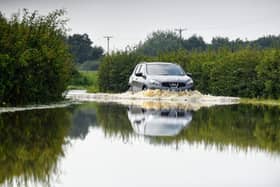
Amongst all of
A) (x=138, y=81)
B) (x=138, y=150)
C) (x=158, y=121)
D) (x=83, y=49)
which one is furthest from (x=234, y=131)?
(x=83, y=49)

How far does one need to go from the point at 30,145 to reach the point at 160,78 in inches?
826

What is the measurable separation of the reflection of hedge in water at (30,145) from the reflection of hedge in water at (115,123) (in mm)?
863

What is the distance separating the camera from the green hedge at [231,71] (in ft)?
117

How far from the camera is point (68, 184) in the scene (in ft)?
28.3

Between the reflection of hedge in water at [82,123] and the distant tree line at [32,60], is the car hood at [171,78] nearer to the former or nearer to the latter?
the distant tree line at [32,60]

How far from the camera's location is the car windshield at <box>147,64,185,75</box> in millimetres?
34469

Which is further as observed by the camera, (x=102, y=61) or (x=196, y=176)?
(x=102, y=61)

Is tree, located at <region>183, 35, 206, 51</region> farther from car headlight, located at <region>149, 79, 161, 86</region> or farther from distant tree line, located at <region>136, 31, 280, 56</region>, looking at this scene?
car headlight, located at <region>149, 79, 161, 86</region>

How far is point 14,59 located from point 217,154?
43.2 feet

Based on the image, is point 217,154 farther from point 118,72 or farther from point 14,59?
point 118,72

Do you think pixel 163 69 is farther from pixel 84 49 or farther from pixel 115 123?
pixel 84 49

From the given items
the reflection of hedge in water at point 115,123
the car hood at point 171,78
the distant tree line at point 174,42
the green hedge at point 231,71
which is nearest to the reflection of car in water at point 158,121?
the reflection of hedge in water at point 115,123

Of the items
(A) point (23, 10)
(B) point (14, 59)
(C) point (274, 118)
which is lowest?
(C) point (274, 118)

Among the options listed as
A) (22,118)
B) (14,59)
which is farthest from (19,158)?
(14,59)
